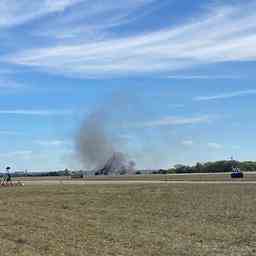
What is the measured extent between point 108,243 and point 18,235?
3.27 meters

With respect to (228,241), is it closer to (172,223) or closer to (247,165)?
(172,223)

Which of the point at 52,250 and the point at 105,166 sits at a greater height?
the point at 105,166

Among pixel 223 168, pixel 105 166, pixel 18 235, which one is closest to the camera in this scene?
pixel 18 235

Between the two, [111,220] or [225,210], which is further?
[225,210]

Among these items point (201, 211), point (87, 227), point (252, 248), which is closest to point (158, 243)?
point (252, 248)

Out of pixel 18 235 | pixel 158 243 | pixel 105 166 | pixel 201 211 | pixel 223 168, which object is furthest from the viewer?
pixel 105 166

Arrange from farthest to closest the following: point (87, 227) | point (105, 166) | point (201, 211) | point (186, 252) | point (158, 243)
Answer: point (105, 166) → point (201, 211) → point (87, 227) → point (158, 243) → point (186, 252)

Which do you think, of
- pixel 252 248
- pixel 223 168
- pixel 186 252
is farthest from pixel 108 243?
pixel 223 168

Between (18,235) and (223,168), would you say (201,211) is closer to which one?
(18,235)

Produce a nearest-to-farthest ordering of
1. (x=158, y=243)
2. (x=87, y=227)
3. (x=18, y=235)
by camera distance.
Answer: (x=158, y=243), (x=18, y=235), (x=87, y=227)

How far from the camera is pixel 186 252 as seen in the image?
43.7 ft

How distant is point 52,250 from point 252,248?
4558 mm

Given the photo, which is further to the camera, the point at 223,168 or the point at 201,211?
the point at 223,168

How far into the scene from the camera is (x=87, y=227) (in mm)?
18484
